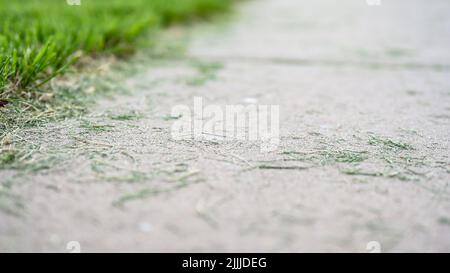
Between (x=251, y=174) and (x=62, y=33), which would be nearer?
(x=251, y=174)

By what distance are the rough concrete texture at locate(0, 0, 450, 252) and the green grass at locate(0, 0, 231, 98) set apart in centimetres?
28

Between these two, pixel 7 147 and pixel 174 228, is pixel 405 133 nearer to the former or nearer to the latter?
pixel 174 228

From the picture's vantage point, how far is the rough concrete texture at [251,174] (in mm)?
860

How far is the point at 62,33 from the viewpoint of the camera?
1922mm

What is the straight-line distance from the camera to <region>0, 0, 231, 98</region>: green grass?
150 centimetres

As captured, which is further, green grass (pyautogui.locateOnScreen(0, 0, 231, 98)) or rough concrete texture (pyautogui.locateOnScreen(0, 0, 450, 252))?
green grass (pyautogui.locateOnScreen(0, 0, 231, 98))

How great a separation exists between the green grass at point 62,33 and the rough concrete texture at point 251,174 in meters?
0.28

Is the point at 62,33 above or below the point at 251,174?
above

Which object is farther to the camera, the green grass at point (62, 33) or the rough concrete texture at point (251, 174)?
the green grass at point (62, 33)

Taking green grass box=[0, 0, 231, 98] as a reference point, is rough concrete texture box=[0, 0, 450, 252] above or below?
below

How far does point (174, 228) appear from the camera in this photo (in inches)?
34.4

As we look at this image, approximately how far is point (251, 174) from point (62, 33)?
4.24 feet
